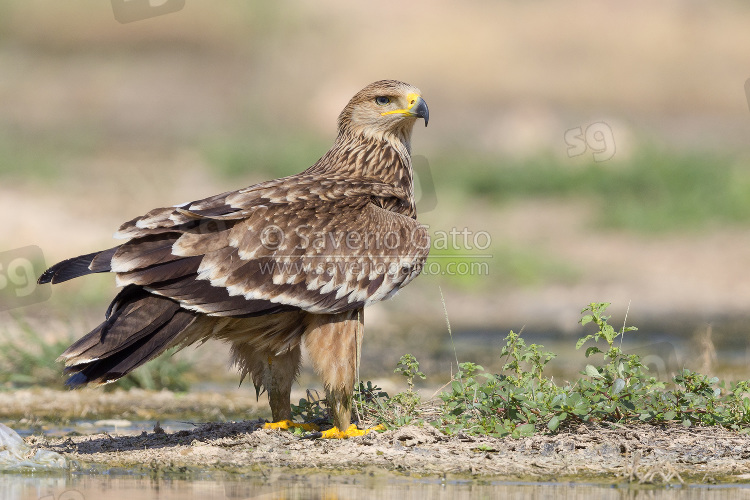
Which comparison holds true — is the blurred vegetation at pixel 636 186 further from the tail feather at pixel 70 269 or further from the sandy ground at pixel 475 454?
the tail feather at pixel 70 269

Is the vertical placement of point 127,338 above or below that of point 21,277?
below

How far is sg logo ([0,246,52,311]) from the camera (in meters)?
11.8

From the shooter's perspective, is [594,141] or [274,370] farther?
[594,141]

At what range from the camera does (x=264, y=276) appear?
6.17 metres

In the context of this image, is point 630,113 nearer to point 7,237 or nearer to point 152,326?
point 7,237

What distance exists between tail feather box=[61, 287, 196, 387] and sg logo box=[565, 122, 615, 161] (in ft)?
39.1

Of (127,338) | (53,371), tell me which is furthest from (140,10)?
(127,338)

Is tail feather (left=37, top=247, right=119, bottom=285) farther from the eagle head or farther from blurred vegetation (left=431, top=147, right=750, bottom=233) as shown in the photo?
blurred vegetation (left=431, top=147, right=750, bottom=233)

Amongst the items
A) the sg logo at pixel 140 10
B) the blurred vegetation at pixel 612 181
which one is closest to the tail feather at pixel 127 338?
the blurred vegetation at pixel 612 181

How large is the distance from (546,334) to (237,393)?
3475mm

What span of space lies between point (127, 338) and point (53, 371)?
10.7 ft

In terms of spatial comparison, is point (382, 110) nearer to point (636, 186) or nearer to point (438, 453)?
point (438, 453)

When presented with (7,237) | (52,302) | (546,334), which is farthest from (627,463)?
(7,237)

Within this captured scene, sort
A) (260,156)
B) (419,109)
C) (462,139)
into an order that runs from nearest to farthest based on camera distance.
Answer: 1. (419,109)
2. (260,156)
3. (462,139)
